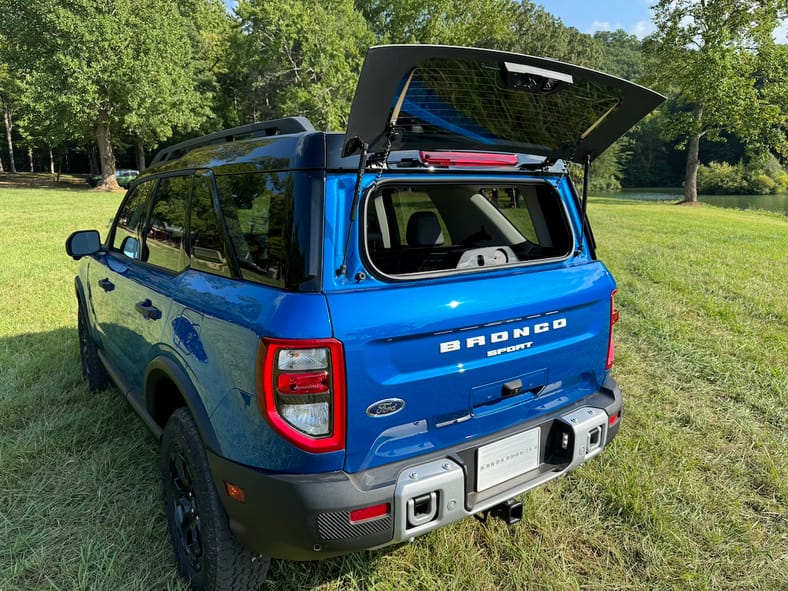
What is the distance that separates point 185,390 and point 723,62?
29.7 metres

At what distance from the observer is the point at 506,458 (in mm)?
2115

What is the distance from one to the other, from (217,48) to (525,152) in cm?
4305

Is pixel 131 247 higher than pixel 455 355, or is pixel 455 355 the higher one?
pixel 131 247

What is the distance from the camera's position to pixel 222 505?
1976 millimetres

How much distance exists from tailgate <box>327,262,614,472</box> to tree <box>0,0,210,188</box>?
94.5 feet

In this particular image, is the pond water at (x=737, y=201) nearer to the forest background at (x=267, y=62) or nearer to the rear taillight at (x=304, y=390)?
the forest background at (x=267, y=62)

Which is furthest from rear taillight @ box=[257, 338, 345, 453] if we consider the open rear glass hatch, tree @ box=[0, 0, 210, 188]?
tree @ box=[0, 0, 210, 188]

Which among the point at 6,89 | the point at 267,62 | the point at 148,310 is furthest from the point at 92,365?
the point at 6,89

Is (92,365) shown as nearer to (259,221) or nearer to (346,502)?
(259,221)

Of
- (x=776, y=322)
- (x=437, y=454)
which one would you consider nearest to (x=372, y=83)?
(x=437, y=454)

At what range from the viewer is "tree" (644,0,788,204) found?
24.7 metres

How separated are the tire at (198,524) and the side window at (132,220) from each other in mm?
1267

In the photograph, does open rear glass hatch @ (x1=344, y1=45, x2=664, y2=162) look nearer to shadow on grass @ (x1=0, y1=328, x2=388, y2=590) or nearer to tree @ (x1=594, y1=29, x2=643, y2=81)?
shadow on grass @ (x1=0, y1=328, x2=388, y2=590)

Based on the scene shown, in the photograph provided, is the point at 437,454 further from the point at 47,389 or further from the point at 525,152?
the point at 47,389
